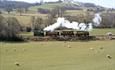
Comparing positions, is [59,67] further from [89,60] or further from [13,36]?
[13,36]

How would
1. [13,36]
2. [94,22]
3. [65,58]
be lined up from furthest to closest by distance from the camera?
[94,22], [13,36], [65,58]

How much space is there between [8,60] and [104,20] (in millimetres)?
69497

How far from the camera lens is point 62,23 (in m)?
74.1

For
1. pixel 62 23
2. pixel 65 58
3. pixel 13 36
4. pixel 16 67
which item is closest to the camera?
pixel 16 67

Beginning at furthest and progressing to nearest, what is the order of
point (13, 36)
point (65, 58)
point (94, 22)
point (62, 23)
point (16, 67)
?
1. point (94, 22)
2. point (62, 23)
3. point (13, 36)
4. point (65, 58)
5. point (16, 67)

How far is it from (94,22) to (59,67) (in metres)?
71.1

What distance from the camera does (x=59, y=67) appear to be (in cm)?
2395

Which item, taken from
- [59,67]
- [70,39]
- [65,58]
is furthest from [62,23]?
[59,67]

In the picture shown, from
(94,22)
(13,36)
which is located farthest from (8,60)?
(94,22)

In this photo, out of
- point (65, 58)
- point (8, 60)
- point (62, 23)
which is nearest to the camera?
point (8, 60)

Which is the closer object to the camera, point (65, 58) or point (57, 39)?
point (65, 58)

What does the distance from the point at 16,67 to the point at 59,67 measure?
3062 millimetres

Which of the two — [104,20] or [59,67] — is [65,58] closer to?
[59,67]

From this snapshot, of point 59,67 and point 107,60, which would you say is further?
point 107,60
